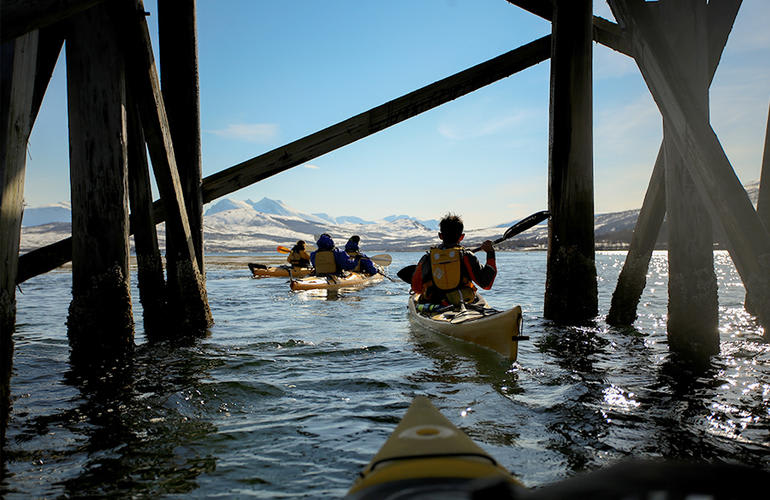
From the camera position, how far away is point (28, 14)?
229 centimetres

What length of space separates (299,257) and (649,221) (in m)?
14.8

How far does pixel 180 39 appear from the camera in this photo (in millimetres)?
6344

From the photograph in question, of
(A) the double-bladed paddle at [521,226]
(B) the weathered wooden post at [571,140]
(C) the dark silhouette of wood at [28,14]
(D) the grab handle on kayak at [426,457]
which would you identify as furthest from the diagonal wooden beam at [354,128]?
(D) the grab handle on kayak at [426,457]

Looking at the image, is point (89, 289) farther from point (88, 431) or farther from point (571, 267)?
point (571, 267)

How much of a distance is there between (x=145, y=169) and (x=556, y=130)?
525cm

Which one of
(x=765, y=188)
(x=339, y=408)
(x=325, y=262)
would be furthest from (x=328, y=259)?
(x=339, y=408)

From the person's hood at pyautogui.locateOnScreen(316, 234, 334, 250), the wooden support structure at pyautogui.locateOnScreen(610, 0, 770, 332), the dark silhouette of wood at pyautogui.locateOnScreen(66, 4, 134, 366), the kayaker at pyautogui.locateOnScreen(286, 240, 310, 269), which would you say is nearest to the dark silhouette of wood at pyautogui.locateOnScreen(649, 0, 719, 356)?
the wooden support structure at pyautogui.locateOnScreen(610, 0, 770, 332)

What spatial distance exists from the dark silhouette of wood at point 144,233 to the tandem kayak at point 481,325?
148 inches

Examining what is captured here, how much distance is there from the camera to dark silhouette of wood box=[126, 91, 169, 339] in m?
5.56

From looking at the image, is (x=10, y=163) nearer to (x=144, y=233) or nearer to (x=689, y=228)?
(x=144, y=233)

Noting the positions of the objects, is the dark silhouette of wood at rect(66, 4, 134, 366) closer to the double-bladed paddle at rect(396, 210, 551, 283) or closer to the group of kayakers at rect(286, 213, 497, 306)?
the group of kayakers at rect(286, 213, 497, 306)

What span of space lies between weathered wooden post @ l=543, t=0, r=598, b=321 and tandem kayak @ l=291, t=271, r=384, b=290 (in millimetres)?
9385

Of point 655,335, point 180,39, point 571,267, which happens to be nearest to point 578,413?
point 571,267

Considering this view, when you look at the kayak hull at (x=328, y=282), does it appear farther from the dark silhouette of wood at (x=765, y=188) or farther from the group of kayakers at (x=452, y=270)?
the dark silhouette of wood at (x=765, y=188)
